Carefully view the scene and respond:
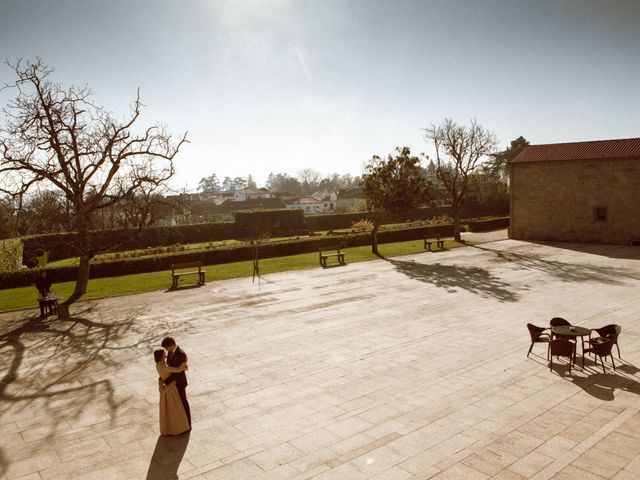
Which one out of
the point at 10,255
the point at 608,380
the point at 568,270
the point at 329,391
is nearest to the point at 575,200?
the point at 568,270

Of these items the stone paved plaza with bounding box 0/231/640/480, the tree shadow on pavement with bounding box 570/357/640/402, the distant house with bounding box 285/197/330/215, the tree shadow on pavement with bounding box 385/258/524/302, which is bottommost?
the tree shadow on pavement with bounding box 570/357/640/402

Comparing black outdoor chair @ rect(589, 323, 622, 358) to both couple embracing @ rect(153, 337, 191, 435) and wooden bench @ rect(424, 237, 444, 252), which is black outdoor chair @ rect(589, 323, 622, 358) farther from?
wooden bench @ rect(424, 237, 444, 252)

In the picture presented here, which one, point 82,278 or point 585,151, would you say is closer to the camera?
point 82,278

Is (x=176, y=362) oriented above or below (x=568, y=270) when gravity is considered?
above

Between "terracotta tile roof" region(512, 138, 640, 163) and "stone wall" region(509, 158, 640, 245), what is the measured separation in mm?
366

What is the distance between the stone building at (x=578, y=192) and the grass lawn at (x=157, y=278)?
408 inches

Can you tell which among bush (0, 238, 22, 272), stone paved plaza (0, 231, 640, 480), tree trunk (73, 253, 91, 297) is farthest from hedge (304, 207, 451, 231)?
→ stone paved plaza (0, 231, 640, 480)

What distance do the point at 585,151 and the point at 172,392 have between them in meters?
35.5

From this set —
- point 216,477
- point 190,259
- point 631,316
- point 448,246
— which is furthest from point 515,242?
point 216,477

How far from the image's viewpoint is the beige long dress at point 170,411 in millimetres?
7652

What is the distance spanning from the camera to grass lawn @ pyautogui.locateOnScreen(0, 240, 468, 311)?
1995 cm

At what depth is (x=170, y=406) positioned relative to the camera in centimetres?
768

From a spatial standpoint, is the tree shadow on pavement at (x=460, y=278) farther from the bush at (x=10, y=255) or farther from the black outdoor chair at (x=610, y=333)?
the bush at (x=10, y=255)

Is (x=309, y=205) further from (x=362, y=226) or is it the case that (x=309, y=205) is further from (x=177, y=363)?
(x=177, y=363)
